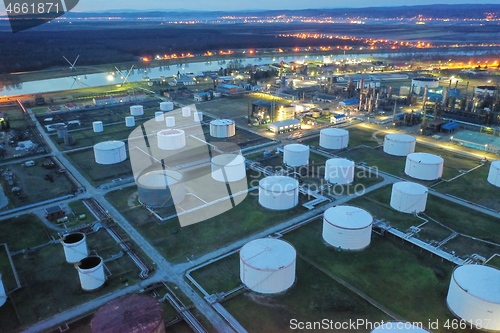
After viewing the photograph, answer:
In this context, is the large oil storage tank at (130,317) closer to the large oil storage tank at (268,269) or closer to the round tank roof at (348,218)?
the large oil storage tank at (268,269)

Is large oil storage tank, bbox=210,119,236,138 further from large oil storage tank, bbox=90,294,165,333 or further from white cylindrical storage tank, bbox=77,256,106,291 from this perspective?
large oil storage tank, bbox=90,294,165,333

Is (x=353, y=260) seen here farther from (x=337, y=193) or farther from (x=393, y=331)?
(x=337, y=193)

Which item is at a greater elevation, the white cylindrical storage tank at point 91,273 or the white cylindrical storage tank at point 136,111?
the white cylindrical storage tank at point 136,111

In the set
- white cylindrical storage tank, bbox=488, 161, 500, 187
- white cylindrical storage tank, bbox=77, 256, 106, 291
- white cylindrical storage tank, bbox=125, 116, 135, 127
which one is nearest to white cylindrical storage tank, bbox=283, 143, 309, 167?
white cylindrical storage tank, bbox=488, 161, 500, 187

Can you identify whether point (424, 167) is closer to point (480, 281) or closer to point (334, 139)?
point (334, 139)

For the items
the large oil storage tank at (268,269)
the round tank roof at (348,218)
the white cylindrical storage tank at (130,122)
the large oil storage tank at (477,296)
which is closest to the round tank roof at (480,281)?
the large oil storage tank at (477,296)
